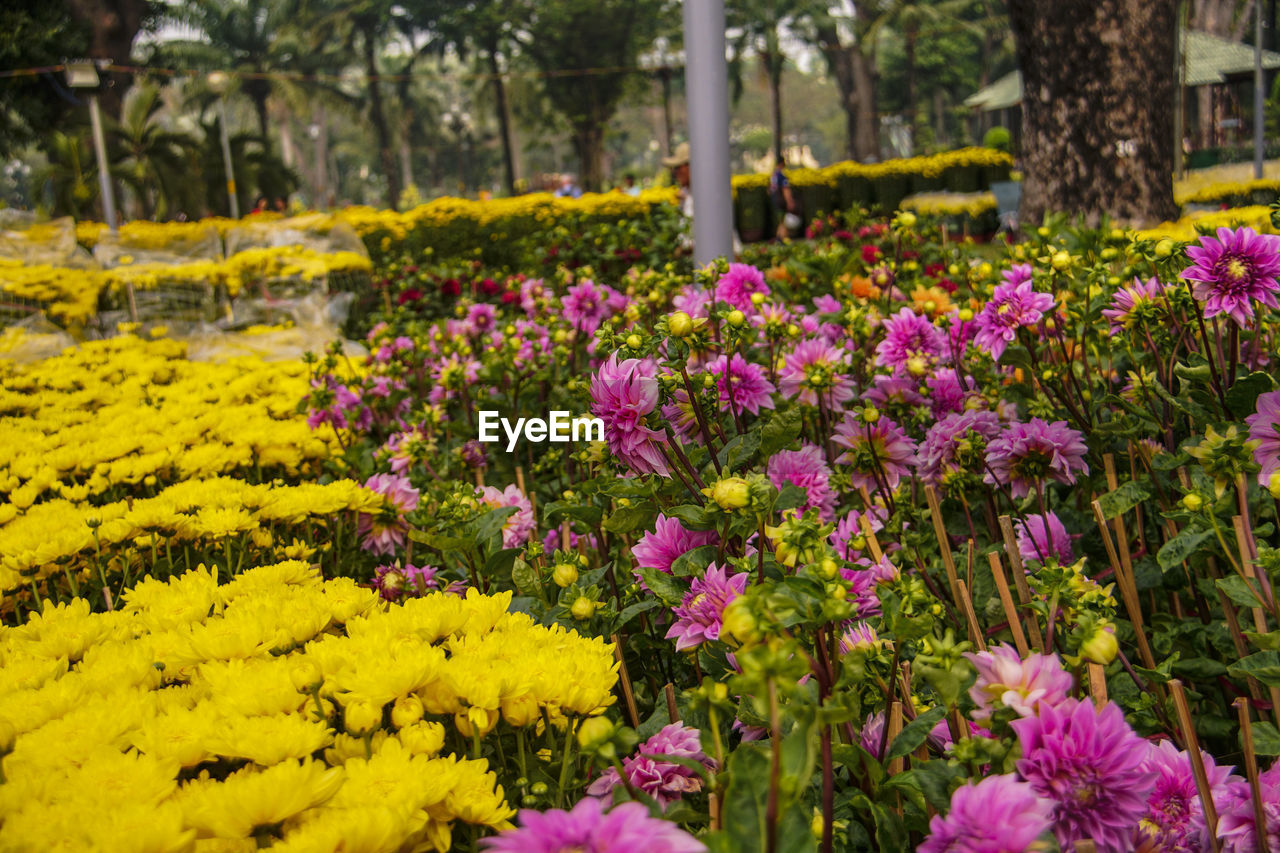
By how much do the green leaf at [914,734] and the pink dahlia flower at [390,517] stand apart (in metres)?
1.22

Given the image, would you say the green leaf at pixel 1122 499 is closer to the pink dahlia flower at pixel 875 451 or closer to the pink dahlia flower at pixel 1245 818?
the pink dahlia flower at pixel 875 451

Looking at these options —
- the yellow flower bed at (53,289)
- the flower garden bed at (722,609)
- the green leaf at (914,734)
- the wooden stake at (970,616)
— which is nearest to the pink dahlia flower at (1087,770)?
the flower garden bed at (722,609)

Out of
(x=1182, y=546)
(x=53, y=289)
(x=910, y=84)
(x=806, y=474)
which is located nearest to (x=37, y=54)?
(x=53, y=289)

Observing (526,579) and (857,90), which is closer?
(526,579)

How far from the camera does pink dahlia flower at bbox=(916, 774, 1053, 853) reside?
71 centimetres

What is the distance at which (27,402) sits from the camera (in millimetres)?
2889

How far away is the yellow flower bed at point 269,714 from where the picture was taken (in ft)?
2.54

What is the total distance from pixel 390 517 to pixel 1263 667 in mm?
1477

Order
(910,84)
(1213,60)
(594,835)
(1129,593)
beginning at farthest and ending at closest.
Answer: (910,84) < (1213,60) < (1129,593) < (594,835)

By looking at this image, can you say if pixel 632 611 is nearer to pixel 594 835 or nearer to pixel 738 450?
pixel 738 450

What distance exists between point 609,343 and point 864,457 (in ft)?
2.01

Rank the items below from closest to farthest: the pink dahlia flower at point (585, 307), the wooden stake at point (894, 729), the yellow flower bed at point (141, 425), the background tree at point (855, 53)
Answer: the wooden stake at point (894, 729) → the yellow flower bed at point (141, 425) → the pink dahlia flower at point (585, 307) → the background tree at point (855, 53)

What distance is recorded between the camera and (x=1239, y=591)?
1144 millimetres

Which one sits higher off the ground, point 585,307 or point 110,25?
point 110,25
